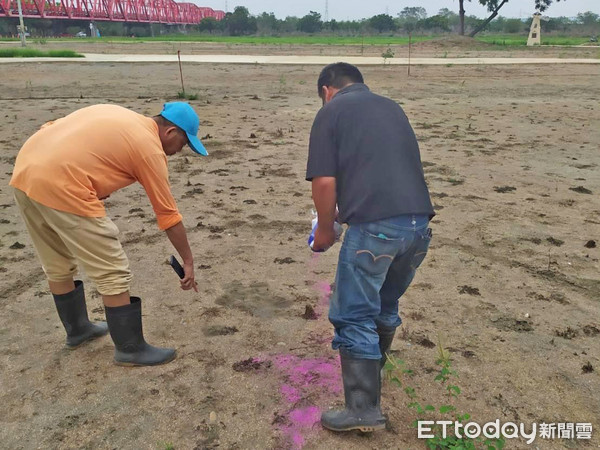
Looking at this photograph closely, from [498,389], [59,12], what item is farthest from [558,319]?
[59,12]

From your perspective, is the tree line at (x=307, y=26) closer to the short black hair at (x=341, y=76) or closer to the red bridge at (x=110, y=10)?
the red bridge at (x=110, y=10)

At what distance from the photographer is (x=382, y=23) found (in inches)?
3511

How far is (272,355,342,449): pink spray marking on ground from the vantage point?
2488 mm

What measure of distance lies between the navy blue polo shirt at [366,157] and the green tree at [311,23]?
97.7m

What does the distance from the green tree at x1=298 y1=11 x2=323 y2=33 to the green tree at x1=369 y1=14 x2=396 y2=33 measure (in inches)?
395

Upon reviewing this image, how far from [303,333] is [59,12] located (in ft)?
293

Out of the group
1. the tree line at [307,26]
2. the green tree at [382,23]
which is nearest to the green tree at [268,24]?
the tree line at [307,26]

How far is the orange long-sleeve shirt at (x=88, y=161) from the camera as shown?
98.9 inches

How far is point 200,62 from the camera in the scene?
71.7 ft

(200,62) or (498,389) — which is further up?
(200,62)

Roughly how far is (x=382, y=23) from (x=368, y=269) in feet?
310

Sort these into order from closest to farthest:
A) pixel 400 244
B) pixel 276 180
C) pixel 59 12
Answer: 1. pixel 400 244
2. pixel 276 180
3. pixel 59 12

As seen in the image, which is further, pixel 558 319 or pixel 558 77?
pixel 558 77

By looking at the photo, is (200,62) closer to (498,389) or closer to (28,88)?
(28,88)
